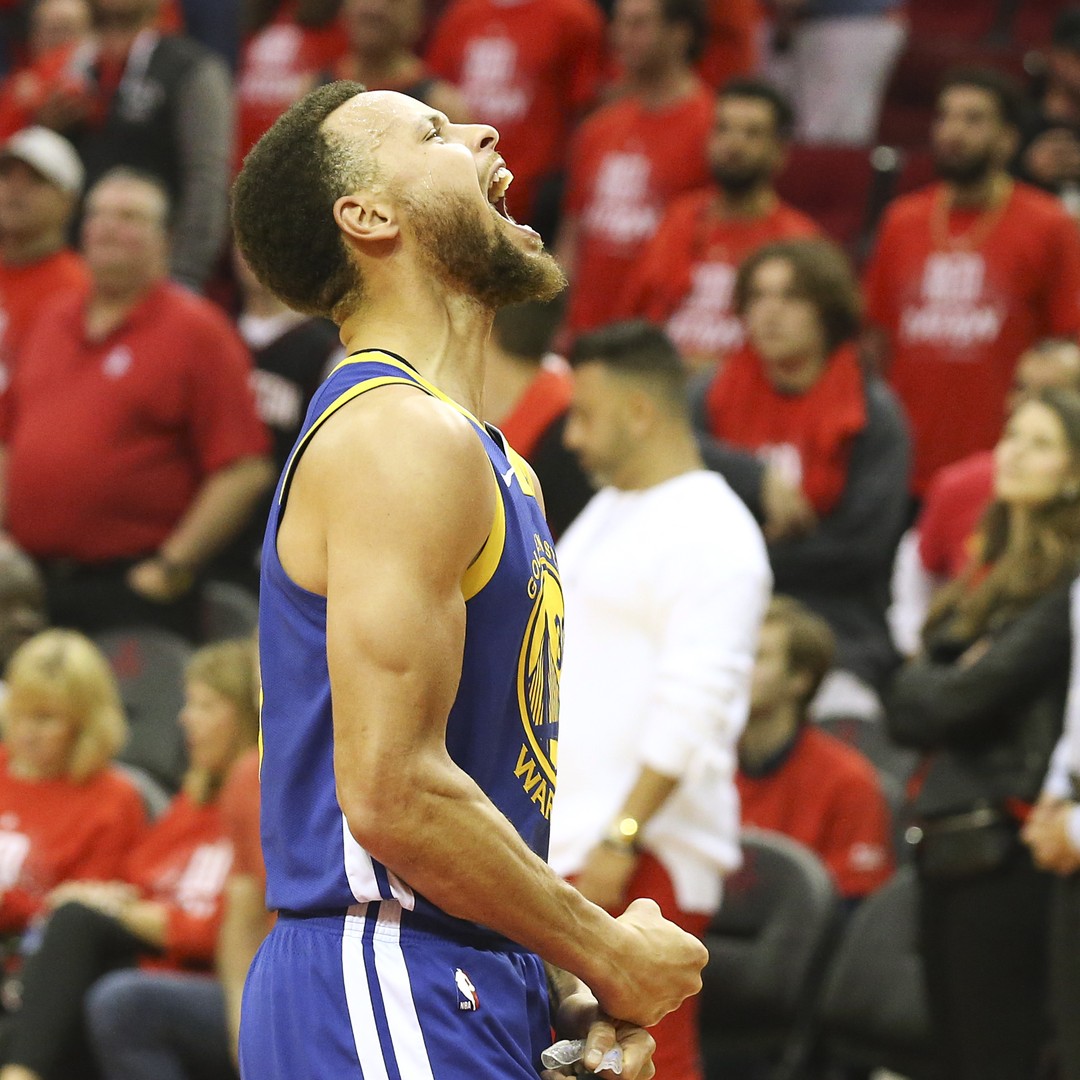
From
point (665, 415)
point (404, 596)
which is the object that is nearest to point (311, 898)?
point (404, 596)

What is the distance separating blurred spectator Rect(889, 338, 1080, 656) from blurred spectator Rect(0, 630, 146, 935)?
7.47ft

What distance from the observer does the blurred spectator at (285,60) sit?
9023 millimetres

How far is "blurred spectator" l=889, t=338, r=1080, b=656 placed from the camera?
5910 millimetres

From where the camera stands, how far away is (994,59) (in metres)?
9.15

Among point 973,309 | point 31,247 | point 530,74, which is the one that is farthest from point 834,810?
point 530,74

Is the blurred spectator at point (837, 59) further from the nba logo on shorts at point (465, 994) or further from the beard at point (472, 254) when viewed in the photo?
the nba logo on shorts at point (465, 994)

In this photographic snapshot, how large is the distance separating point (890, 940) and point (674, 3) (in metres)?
4.23

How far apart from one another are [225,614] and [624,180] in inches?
99.7

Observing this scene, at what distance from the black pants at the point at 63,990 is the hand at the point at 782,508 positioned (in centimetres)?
215

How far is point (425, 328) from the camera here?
A: 7.80 ft

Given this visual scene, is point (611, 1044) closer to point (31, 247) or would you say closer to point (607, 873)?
point (607, 873)

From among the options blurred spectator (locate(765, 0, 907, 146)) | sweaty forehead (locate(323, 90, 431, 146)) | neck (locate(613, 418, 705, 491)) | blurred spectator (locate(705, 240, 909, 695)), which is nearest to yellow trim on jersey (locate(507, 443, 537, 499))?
sweaty forehead (locate(323, 90, 431, 146))

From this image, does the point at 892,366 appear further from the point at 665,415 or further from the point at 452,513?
the point at 452,513

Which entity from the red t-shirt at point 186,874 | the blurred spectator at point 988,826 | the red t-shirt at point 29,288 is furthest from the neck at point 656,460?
the red t-shirt at point 29,288
